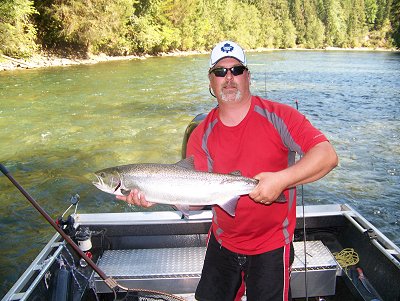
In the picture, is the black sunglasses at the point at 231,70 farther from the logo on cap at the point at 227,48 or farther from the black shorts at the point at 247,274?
the black shorts at the point at 247,274

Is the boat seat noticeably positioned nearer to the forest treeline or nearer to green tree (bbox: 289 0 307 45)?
the forest treeline

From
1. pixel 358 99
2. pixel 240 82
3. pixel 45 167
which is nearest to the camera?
pixel 240 82

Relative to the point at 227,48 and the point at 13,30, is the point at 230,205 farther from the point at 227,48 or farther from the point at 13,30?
the point at 13,30

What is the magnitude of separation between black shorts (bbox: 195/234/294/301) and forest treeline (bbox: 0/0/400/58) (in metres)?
32.9

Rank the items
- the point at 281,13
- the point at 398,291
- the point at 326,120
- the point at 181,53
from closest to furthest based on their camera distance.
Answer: the point at 398,291
the point at 326,120
the point at 181,53
the point at 281,13

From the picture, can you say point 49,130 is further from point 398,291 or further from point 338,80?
point 338,80

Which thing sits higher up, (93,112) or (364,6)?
(364,6)

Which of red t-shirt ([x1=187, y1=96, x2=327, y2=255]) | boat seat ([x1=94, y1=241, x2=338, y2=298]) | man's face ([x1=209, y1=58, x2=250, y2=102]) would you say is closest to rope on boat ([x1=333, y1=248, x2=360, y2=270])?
boat seat ([x1=94, y1=241, x2=338, y2=298])

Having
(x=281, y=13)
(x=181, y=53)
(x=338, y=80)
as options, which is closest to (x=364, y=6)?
(x=281, y=13)

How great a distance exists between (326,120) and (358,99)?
22.8 ft

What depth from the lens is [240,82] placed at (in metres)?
3.23

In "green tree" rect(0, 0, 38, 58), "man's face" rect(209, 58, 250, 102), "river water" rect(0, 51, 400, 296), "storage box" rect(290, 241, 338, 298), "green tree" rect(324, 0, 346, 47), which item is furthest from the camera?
"green tree" rect(324, 0, 346, 47)

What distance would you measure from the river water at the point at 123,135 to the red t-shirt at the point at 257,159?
363cm

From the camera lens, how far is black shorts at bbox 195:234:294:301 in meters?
3.14
